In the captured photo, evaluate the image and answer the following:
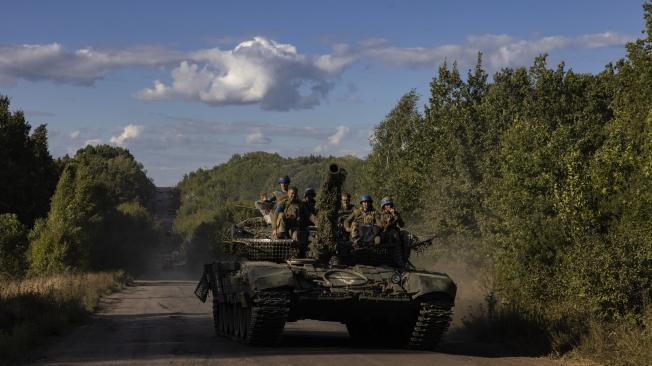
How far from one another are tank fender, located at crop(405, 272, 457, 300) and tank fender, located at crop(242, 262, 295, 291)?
200cm

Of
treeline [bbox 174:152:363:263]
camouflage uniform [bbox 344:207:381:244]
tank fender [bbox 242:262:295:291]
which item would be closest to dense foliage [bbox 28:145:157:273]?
treeline [bbox 174:152:363:263]

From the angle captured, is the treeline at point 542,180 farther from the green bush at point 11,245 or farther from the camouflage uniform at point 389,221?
the green bush at point 11,245

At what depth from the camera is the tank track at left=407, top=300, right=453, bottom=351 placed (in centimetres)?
1555

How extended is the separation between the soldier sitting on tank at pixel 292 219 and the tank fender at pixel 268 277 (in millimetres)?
1670

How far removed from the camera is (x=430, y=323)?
51.6 ft

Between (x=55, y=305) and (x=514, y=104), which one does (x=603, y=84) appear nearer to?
(x=514, y=104)

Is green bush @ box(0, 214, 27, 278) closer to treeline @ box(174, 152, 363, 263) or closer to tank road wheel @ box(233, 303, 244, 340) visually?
tank road wheel @ box(233, 303, 244, 340)

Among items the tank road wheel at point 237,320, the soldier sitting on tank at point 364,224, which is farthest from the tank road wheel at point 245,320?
the soldier sitting on tank at point 364,224

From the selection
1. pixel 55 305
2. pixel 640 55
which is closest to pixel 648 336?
pixel 55 305

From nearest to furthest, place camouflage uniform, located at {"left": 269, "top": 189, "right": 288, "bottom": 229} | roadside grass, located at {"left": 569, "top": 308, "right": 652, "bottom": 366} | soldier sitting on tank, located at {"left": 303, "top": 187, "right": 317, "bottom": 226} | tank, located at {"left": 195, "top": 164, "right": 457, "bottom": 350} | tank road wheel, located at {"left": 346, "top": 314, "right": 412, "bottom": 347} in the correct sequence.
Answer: roadside grass, located at {"left": 569, "top": 308, "right": 652, "bottom": 366}
tank, located at {"left": 195, "top": 164, "right": 457, "bottom": 350}
tank road wheel, located at {"left": 346, "top": 314, "right": 412, "bottom": 347}
camouflage uniform, located at {"left": 269, "top": 189, "right": 288, "bottom": 229}
soldier sitting on tank, located at {"left": 303, "top": 187, "right": 317, "bottom": 226}

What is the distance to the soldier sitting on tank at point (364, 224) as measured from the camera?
17109 mm

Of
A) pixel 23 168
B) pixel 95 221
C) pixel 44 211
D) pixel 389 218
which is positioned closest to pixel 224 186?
pixel 95 221

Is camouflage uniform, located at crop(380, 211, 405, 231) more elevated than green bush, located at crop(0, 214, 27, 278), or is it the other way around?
camouflage uniform, located at crop(380, 211, 405, 231)

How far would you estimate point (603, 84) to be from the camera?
41594 mm
